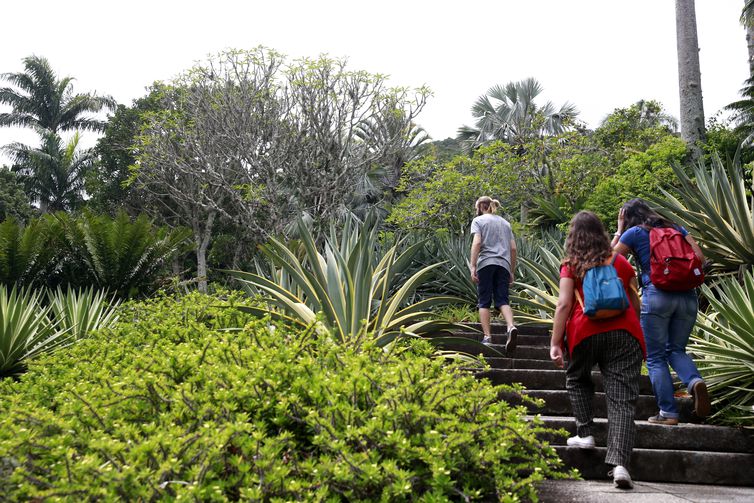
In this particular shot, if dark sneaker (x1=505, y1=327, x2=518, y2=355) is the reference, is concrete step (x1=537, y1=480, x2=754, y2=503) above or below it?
below

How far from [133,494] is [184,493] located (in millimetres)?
243

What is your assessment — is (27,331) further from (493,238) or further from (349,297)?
(493,238)

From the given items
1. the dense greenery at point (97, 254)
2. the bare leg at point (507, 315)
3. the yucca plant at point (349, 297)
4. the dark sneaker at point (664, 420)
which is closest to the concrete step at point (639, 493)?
the dark sneaker at point (664, 420)

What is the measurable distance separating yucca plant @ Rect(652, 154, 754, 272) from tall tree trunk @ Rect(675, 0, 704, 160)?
5966 millimetres

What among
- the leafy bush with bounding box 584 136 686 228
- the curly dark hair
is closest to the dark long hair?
the curly dark hair

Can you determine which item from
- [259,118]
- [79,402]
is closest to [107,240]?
[259,118]

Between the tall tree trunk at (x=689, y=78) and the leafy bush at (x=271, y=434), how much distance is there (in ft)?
38.0

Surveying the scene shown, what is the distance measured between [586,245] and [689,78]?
11.0 m

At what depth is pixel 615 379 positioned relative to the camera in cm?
389

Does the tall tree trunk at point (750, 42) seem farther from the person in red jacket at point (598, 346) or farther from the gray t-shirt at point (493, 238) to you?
the person in red jacket at point (598, 346)

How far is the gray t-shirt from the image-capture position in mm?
6809

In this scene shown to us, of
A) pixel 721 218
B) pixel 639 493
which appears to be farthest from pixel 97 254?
pixel 639 493

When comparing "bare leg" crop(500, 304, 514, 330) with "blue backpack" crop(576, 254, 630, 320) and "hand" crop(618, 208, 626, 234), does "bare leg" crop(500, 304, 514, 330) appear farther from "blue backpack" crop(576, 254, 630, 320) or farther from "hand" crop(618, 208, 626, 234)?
"blue backpack" crop(576, 254, 630, 320)

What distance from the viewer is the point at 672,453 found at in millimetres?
4207
